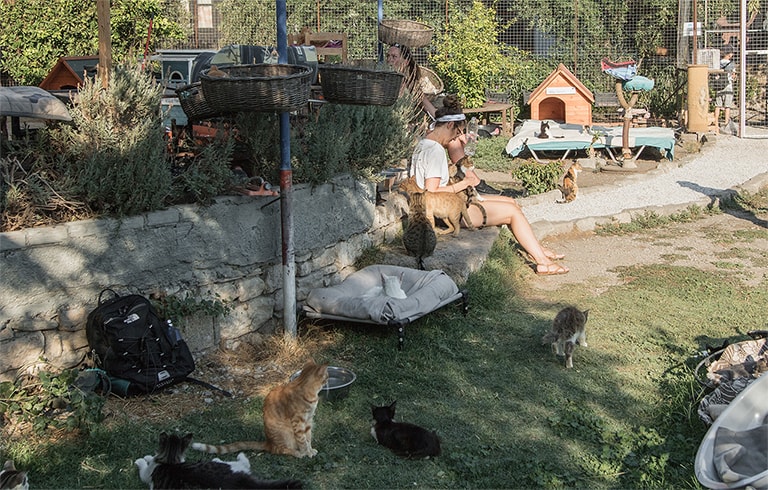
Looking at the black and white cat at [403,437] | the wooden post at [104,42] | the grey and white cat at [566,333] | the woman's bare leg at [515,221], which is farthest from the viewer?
the woman's bare leg at [515,221]

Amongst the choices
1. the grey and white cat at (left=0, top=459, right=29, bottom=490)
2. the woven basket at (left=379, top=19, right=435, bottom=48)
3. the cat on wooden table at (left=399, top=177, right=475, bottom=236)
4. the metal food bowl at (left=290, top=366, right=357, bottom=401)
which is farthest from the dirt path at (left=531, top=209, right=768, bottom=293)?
the grey and white cat at (left=0, top=459, right=29, bottom=490)

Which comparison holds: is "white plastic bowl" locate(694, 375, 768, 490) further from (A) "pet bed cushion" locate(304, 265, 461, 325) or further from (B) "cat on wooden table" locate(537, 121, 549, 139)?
(B) "cat on wooden table" locate(537, 121, 549, 139)

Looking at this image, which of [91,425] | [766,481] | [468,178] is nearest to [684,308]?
[468,178]

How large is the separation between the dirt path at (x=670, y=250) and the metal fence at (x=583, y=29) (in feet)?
29.7

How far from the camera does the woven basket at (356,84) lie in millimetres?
6027

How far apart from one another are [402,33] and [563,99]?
8195 mm

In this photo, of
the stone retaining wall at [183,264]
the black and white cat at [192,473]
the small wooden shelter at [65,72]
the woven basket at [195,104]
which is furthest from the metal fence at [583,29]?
the black and white cat at [192,473]

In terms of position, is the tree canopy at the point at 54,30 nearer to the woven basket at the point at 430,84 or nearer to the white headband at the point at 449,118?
the woven basket at the point at 430,84

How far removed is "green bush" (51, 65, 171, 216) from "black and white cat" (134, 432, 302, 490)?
196 centimetres

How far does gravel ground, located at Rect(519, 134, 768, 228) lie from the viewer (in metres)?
10.9

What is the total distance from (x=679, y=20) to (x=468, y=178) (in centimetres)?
1253

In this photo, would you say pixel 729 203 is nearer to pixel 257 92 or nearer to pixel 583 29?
pixel 257 92

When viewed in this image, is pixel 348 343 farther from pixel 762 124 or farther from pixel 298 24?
pixel 762 124

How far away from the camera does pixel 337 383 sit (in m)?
5.40
